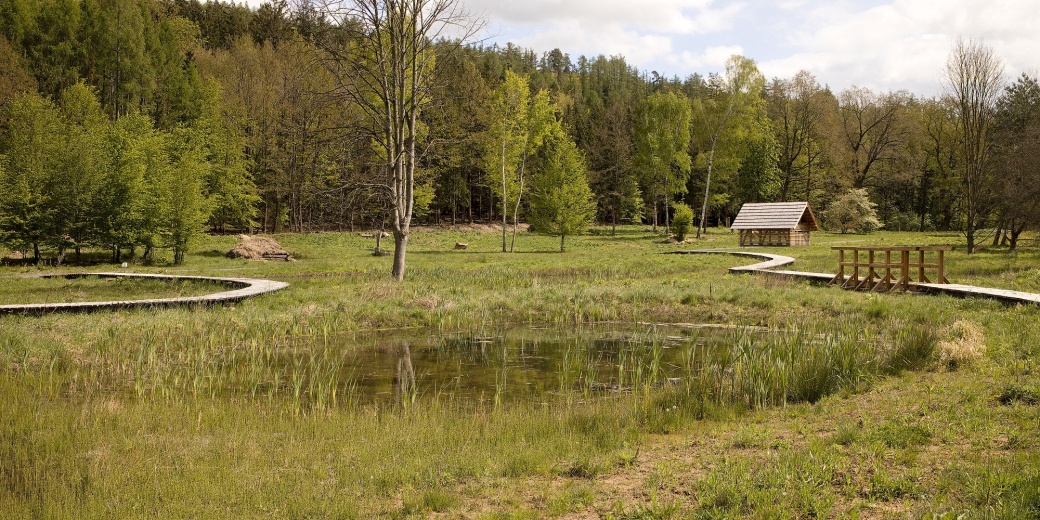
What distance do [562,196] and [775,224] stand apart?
1428 centimetres

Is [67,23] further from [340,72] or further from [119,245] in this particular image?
[340,72]

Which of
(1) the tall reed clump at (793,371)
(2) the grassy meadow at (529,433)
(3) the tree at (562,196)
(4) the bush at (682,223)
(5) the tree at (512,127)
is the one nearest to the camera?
(2) the grassy meadow at (529,433)

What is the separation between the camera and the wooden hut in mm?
44688

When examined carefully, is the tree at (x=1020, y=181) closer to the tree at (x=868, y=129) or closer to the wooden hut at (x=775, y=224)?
the wooden hut at (x=775, y=224)

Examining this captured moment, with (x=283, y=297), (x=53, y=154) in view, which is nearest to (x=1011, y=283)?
(x=283, y=297)

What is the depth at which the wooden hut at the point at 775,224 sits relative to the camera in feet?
147

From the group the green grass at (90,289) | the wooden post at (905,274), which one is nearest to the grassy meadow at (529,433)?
the wooden post at (905,274)

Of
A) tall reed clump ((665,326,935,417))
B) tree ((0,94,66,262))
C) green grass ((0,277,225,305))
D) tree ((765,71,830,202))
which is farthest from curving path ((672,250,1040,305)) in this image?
tree ((765,71,830,202))

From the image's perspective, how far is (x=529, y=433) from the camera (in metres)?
7.16

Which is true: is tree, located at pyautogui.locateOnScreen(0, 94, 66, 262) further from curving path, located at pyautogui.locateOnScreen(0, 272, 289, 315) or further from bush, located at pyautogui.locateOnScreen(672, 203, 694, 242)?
bush, located at pyautogui.locateOnScreen(672, 203, 694, 242)

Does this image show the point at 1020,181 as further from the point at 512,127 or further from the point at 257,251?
the point at 257,251

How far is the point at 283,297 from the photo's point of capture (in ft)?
58.0

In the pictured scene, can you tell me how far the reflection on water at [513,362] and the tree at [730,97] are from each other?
40.0 meters

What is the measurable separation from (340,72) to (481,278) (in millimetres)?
8120
